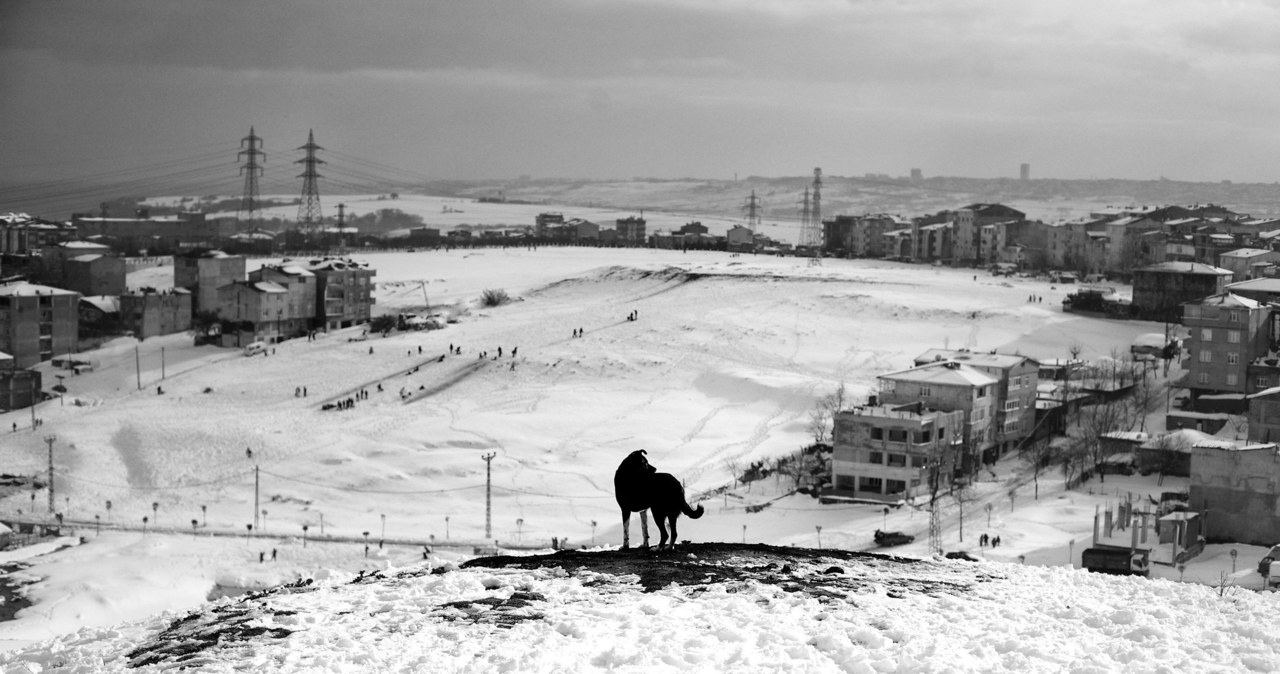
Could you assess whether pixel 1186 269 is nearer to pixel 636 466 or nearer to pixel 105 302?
pixel 105 302

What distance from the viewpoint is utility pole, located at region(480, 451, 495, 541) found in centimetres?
2292

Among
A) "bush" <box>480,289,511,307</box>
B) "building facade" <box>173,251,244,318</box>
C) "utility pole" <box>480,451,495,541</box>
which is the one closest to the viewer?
"utility pole" <box>480,451,495,541</box>

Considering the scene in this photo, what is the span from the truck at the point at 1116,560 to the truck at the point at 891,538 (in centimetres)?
303

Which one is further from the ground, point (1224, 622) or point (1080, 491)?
point (1224, 622)

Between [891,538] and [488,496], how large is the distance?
6.71 metres

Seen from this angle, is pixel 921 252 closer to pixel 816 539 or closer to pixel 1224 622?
pixel 816 539

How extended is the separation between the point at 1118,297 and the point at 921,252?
21581 millimetres

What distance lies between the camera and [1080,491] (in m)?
24.3

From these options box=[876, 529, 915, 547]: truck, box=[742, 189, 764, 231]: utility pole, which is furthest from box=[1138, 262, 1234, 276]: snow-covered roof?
box=[742, 189, 764, 231]: utility pole

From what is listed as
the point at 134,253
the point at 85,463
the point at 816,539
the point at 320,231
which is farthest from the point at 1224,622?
the point at 320,231

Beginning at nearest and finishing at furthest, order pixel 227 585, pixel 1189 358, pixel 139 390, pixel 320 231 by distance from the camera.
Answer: pixel 227 585
pixel 1189 358
pixel 139 390
pixel 320 231

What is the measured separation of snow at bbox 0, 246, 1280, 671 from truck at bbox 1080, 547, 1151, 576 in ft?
0.98

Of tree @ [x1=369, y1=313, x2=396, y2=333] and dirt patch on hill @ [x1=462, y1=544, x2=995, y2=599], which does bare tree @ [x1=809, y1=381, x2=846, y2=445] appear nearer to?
tree @ [x1=369, y1=313, x2=396, y2=333]

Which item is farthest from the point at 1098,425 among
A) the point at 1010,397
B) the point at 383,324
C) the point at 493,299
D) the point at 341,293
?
the point at 341,293
